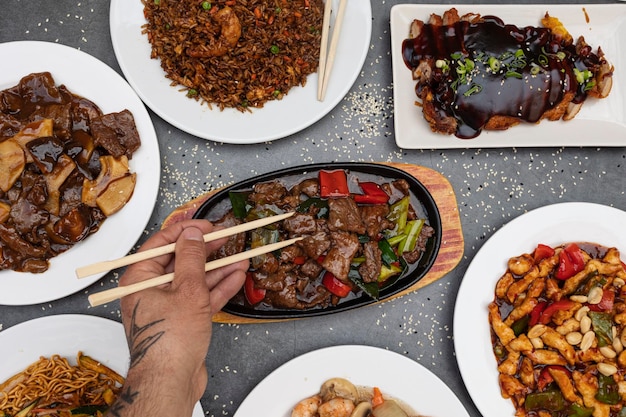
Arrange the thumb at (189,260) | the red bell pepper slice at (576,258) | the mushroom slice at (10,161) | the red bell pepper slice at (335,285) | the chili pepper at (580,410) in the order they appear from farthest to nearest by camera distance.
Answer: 1. the red bell pepper slice at (576,258)
2. the chili pepper at (580,410)
3. the red bell pepper slice at (335,285)
4. the mushroom slice at (10,161)
5. the thumb at (189,260)

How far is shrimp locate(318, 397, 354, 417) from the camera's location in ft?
8.59

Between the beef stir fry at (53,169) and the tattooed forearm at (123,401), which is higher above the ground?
the beef stir fry at (53,169)

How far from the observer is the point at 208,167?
2992 millimetres

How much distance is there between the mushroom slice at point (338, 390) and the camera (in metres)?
2.70

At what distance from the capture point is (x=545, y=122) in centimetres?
302

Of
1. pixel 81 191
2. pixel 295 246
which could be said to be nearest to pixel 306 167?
pixel 295 246

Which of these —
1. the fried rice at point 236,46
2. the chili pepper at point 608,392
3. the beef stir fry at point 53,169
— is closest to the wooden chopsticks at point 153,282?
the beef stir fry at point 53,169

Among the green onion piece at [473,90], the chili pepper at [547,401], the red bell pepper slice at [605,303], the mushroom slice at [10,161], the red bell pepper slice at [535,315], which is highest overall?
the green onion piece at [473,90]

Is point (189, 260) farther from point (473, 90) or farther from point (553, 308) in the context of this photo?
point (553, 308)

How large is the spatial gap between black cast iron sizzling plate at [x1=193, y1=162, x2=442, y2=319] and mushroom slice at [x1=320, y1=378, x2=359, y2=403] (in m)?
0.37

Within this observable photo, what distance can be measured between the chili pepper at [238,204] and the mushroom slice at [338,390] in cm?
100

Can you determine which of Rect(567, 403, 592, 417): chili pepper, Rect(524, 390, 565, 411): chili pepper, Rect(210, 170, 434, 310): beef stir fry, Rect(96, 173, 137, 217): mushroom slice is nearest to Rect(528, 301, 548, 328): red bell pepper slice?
Rect(524, 390, 565, 411): chili pepper

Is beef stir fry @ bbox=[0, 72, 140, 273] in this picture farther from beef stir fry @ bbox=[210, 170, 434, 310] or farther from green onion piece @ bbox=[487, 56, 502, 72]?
green onion piece @ bbox=[487, 56, 502, 72]

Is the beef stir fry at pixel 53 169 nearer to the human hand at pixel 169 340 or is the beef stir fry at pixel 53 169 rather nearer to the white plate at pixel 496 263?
the human hand at pixel 169 340
